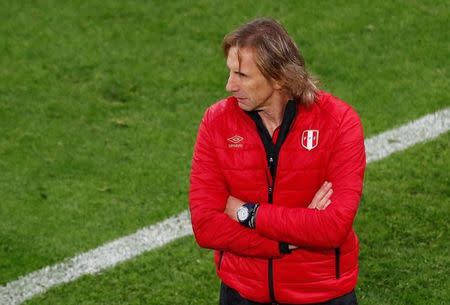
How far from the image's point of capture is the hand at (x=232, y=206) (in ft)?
16.3

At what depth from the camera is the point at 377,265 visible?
7203mm

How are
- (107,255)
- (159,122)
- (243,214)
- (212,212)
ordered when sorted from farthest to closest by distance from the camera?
1. (159,122)
2. (107,255)
3. (212,212)
4. (243,214)

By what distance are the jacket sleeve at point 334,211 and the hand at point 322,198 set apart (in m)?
0.02

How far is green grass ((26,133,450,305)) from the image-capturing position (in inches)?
275

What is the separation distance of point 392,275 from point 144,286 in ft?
5.57

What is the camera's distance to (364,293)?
22.7 feet

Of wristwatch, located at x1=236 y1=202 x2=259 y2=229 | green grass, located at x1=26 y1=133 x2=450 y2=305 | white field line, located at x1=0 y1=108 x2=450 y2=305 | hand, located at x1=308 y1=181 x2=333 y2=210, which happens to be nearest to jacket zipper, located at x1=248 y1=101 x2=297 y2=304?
wristwatch, located at x1=236 y1=202 x2=259 y2=229

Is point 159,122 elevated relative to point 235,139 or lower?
lower

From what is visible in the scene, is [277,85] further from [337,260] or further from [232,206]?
[337,260]

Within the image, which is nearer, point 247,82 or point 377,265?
point 247,82

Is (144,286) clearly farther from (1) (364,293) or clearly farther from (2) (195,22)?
(2) (195,22)

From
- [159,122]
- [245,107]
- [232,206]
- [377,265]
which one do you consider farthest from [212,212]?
[159,122]

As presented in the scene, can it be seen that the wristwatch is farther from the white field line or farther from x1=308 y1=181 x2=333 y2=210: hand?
the white field line

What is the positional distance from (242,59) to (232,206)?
2.33 feet
